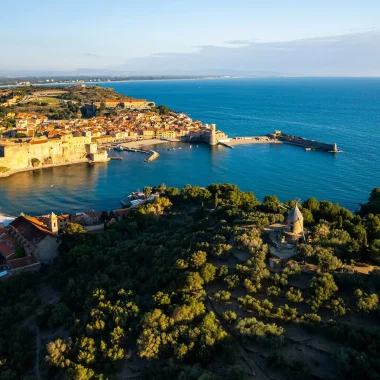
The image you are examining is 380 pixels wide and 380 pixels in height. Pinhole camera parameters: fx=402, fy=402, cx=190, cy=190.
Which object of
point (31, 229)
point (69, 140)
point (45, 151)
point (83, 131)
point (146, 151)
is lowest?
point (146, 151)

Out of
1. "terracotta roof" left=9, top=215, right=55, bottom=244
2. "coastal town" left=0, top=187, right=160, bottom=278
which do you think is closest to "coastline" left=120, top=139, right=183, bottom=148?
"coastal town" left=0, top=187, right=160, bottom=278

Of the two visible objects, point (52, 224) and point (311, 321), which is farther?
point (52, 224)

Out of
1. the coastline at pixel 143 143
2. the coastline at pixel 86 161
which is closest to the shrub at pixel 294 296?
the coastline at pixel 86 161

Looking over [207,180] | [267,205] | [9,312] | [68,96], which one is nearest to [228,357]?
[9,312]

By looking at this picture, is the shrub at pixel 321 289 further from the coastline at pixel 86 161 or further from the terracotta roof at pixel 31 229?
the coastline at pixel 86 161

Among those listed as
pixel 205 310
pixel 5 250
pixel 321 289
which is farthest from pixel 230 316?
pixel 5 250

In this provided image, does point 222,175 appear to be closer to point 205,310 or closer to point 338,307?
point 205,310

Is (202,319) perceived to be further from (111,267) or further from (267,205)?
(267,205)
